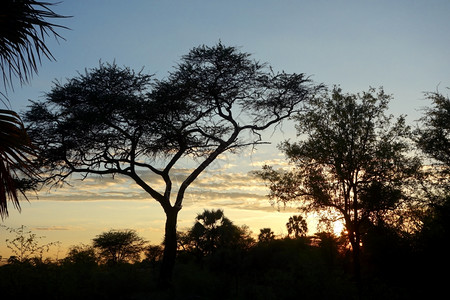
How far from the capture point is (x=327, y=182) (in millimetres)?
22203

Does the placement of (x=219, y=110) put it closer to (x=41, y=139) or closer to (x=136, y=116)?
→ (x=136, y=116)

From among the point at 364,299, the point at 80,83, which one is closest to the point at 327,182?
the point at 364,299

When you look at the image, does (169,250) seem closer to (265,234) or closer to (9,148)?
(9,148)

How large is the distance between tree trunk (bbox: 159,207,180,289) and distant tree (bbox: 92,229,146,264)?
31502 millimetres

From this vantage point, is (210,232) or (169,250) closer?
(169,250)

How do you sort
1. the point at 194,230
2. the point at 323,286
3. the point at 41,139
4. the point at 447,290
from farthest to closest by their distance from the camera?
the point at 194,230 → the point at 41,139 → the point at 447,290 → the point at 323,286

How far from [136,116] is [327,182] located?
34.7 ft

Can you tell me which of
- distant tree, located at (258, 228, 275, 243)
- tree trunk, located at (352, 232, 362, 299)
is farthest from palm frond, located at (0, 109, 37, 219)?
distant tree, located at (258, 228, 275, 243)

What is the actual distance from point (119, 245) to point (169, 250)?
32.6 meters

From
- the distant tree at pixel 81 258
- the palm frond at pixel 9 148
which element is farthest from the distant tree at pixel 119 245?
the palm frond at pixel 9 148

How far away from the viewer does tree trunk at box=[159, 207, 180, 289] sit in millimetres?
18969

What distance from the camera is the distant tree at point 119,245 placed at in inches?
1930

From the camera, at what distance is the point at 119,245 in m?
49.7

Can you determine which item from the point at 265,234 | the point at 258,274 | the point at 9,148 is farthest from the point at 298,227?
the point at 9,148
